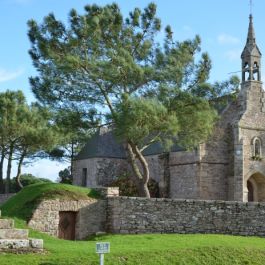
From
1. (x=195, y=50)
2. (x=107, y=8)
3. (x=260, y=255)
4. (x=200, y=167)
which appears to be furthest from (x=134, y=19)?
(x=260, y=255)

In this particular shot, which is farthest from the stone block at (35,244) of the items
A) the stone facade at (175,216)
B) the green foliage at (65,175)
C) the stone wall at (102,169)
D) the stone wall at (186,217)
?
the green foliage at (65,175)

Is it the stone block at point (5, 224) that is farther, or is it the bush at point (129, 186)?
the bush at point (129, 186)

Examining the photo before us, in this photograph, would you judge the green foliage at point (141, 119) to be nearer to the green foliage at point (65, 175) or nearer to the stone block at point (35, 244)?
the stone block at point (35, 244)

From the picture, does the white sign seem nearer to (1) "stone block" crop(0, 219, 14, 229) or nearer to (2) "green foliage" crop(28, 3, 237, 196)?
(1) "stone block" crop(0, 219, 14, 229)

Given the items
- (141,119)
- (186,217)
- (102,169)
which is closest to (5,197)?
(102,169)

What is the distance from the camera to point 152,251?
15.5 metres

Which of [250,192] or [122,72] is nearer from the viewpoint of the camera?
[122,72]

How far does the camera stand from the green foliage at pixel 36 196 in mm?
21125

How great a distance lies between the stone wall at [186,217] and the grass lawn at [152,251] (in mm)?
1366

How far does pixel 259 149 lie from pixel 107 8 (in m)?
16.8

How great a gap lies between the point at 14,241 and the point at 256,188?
25953 millimetres

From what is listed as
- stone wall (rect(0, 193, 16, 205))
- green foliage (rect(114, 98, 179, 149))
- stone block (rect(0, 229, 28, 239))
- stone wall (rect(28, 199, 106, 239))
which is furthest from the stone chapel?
stone block (rect(0, 229, 28, 239))

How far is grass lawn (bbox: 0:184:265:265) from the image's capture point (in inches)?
554

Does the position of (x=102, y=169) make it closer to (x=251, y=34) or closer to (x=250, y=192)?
(x=250, y=192)
